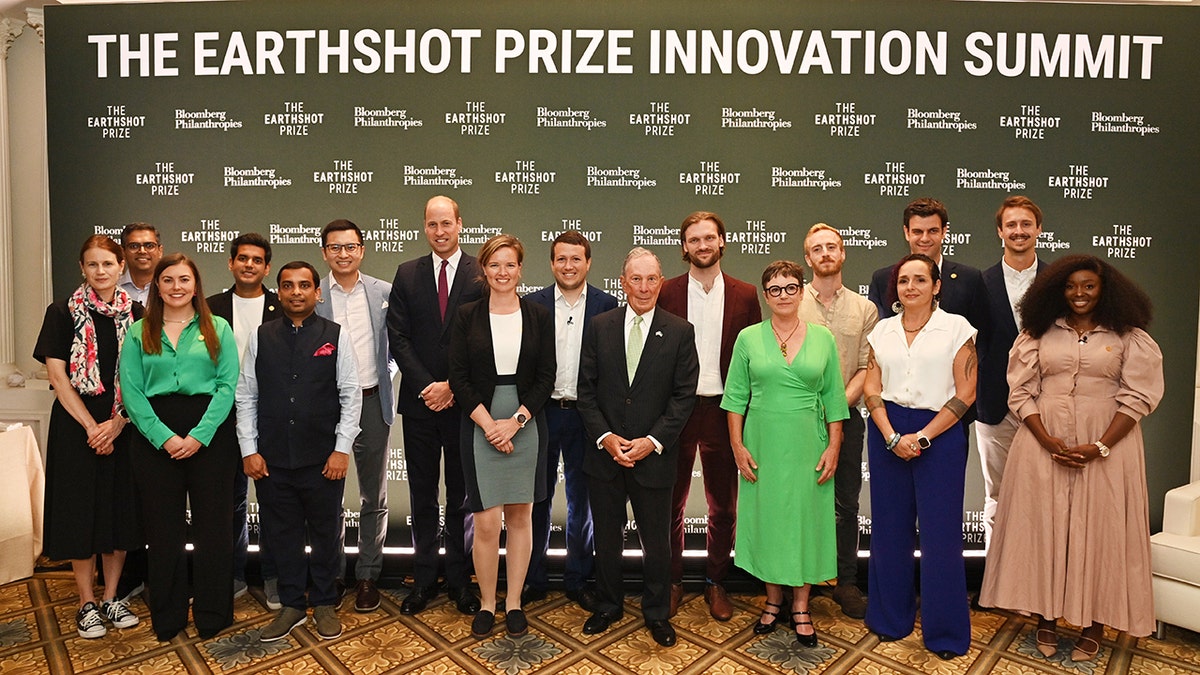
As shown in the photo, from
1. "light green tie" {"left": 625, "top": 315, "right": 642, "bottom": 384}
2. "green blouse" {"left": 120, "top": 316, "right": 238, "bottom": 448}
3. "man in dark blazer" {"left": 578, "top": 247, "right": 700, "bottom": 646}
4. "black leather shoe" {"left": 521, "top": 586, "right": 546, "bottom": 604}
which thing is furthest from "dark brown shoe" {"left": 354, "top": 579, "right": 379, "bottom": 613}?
"light green tie" {"left": 625, "top": 315, "right": 642, "bottom": 384}

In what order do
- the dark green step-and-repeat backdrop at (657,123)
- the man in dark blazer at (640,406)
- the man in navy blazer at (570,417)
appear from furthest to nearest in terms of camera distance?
1. the dark green step-and-repeat backdrop at (657,123)
2. the man in navy blazer at (570,417)
3. the man in dark blazer at (640,406)

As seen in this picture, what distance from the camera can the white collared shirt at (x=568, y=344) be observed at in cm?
338

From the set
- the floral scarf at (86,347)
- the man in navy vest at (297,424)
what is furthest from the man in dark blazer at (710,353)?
the floral scarf at (86,347)

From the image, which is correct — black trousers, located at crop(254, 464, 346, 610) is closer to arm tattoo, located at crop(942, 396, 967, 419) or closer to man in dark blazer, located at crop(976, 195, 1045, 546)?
arm tattoo, located at crop(942, 396, 967, 419)

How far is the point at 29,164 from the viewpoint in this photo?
15.7ft

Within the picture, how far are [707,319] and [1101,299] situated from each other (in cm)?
162

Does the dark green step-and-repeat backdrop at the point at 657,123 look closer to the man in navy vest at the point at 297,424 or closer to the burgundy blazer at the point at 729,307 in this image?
the burgundy blazer at the point at 729,307

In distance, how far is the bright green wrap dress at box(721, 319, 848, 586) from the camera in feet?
9.99

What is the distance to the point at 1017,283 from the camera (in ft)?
11.9

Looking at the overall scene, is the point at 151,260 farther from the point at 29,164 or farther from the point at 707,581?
the point at 707,581

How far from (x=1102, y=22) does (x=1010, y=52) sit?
530 millimetres

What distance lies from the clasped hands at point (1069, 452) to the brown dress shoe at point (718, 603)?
5.18 ft

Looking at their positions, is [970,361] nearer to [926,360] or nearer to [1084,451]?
[926,360]

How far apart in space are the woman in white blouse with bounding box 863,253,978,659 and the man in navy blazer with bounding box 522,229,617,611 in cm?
128
